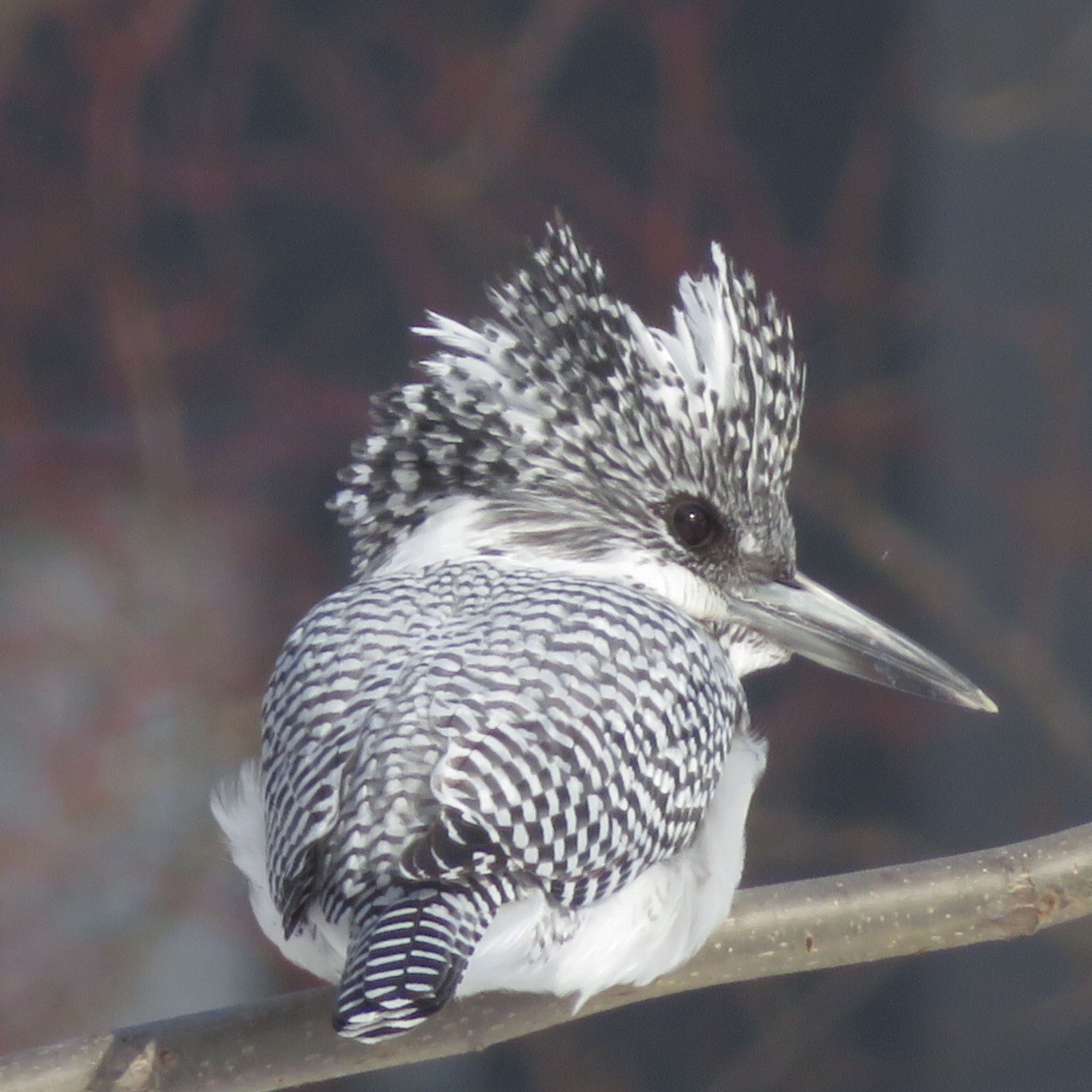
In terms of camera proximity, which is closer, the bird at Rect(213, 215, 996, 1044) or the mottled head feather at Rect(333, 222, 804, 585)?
the bird at Rect(213, 215, 996, 1044)

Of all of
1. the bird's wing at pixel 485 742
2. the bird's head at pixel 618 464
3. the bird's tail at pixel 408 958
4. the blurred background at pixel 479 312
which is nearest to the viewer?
the bird's tail at pixel 408 958

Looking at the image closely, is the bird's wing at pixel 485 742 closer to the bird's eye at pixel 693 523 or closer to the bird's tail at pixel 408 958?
the bird's tail at pixel 408 958

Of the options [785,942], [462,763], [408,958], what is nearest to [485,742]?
[462,763]

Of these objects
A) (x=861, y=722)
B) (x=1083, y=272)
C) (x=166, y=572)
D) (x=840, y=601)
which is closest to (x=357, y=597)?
(x=840, y=601)

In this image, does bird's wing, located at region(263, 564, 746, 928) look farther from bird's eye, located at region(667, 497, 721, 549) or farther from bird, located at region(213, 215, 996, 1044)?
bird's eye, located at region(667, 497, 721, 549)

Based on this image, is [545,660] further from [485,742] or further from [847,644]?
[847,644]

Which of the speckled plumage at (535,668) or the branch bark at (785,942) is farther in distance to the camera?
the branch bark at (785,942)

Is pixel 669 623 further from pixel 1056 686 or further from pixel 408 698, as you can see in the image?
pixel 1056 686

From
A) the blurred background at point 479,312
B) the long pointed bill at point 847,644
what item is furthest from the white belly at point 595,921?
the blurred background at point 479,312

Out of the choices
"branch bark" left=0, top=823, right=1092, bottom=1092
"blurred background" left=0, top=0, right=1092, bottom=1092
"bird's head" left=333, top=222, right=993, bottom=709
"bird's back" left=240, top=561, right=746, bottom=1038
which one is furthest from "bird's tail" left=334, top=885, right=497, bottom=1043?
"blurred background" left=0, top=0, right=1092, bottom=1092
